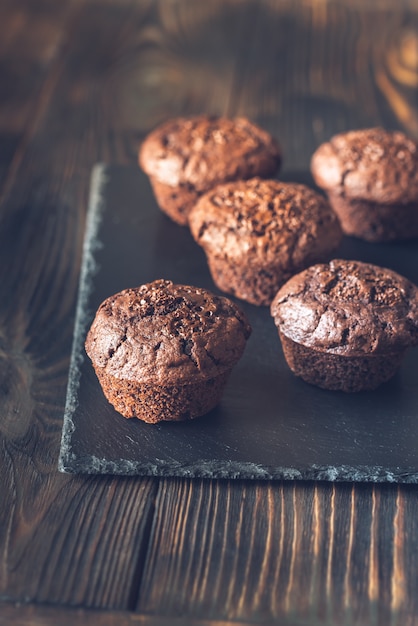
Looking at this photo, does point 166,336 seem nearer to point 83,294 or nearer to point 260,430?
point 260,430

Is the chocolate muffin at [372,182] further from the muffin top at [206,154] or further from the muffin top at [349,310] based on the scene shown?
the muffin top at [349,310]

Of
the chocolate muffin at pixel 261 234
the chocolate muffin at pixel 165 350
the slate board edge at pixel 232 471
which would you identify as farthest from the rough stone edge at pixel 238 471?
the chocolate muffin at pixel 261 234

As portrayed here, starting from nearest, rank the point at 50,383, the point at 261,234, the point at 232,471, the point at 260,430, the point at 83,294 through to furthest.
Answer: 1. the point at 232,471
2. the point at 260,430
3. the point at 50,383
4. the point at 261,234
5. the point at 83,294

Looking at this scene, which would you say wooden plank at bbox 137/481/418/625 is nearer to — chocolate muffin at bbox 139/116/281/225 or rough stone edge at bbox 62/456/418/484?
rough stone edge at bbox 62/456/418/484

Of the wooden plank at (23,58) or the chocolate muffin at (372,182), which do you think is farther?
the wooden plank at (23,58)

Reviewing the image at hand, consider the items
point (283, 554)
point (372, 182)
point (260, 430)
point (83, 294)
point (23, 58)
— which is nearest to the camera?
point (283, 554)

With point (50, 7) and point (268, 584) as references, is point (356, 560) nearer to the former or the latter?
point (268, 584)

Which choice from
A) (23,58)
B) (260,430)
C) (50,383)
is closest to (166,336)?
→ (260,430)

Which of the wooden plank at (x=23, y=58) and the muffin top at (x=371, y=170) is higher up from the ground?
the muffin top at (x=371, y=170)
